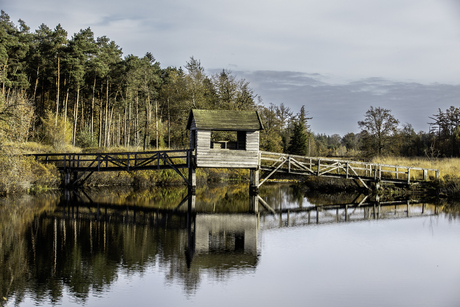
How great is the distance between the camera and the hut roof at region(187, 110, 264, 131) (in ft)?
90.9

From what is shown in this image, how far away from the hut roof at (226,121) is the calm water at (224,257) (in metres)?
8.29

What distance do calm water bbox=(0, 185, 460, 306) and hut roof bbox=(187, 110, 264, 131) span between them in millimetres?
8291

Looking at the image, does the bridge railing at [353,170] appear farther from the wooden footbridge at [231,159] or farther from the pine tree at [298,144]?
the pine tree at [298,144]

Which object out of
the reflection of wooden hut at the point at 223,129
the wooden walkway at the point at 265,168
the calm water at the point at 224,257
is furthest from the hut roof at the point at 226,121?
the calm water at the point at 224,257

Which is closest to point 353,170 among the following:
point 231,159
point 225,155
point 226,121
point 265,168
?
point 265,168

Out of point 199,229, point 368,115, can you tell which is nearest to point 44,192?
point 199,229

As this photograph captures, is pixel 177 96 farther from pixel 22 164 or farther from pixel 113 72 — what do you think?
pixel 22 164

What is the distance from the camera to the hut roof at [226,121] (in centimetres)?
2772

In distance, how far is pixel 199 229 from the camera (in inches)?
631

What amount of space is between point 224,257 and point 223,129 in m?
16.5

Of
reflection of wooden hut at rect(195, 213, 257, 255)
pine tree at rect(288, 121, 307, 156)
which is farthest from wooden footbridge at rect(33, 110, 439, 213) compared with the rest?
pine tree at rect(288, 121, 307, 156)

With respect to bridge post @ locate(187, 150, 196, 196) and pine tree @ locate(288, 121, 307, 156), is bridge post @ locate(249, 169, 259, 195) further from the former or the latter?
pine tree @ locate(288, 121, 307, 156)

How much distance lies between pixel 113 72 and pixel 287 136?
31.5m

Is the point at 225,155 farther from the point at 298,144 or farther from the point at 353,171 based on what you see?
the point at 298,144
